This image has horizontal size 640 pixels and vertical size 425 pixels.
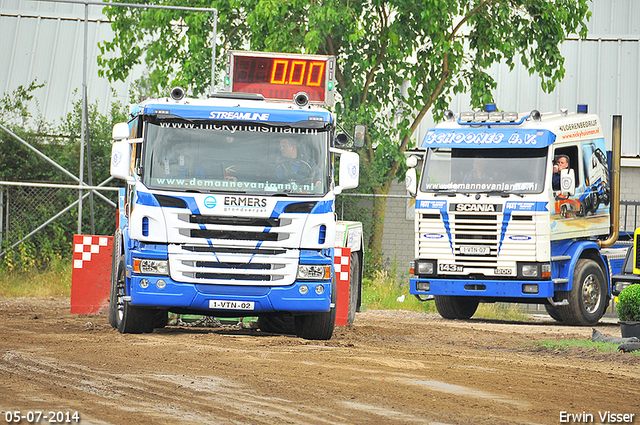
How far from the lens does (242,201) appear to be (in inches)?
439

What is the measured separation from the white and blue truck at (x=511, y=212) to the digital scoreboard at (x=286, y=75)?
2.92 metres

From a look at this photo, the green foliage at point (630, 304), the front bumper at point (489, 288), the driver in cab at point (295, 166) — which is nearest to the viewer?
the driver in cab at point (295, 166)

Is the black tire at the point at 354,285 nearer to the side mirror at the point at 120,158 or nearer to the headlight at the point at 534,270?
the headlight at the point at 534,270

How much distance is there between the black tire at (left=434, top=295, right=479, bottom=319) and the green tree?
396 centimetres

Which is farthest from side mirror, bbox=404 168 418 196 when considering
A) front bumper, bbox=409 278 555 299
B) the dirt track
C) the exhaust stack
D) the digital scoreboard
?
the dirt track

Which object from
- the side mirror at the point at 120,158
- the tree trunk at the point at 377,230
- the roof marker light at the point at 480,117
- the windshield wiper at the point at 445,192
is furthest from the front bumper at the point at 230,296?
the tree trunk at the point at 377,230

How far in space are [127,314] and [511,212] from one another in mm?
7161

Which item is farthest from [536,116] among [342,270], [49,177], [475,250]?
[49,177]

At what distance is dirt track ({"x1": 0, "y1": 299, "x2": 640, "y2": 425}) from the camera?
720 centimetres

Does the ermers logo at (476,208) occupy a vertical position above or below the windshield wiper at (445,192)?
below

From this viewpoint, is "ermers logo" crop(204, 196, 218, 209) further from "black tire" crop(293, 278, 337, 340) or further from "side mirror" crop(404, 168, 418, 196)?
"side mirror" crop(404, 168, 418, 196)

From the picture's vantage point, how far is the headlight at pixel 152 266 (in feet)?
36.9

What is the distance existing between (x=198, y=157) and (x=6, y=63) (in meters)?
17.2

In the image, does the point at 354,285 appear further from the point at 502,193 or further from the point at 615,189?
the point at 615,189
